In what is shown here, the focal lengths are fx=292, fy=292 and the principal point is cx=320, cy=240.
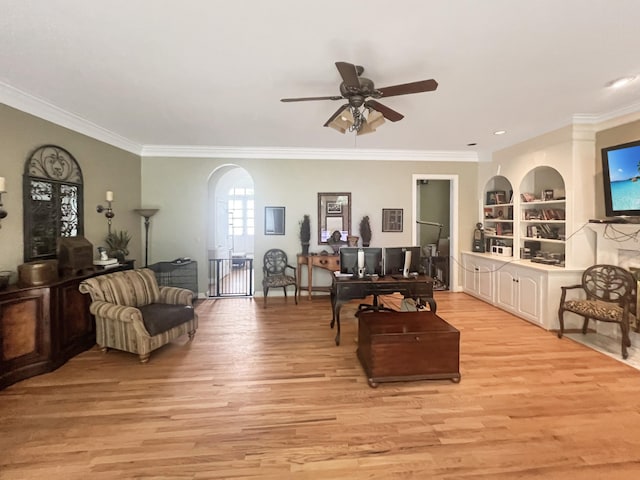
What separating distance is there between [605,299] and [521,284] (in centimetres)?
93

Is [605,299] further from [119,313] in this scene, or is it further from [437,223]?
[119,313]

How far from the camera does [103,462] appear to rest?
1781mm

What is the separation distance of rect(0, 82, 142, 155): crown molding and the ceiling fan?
9.05 ft

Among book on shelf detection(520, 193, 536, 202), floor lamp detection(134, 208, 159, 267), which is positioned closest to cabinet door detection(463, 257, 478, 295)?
book on shelf detection(520, 193, 536, 202)

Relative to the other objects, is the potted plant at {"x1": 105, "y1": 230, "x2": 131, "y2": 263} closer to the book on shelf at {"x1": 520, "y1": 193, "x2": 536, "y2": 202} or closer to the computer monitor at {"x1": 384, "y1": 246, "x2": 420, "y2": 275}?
the computer monitor at {"x1": 384, "y1": 246, "x2": 420, "y2": 275}

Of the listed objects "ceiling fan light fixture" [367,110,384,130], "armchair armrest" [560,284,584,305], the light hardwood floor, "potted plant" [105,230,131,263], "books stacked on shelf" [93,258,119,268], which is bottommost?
the light hardwood floor

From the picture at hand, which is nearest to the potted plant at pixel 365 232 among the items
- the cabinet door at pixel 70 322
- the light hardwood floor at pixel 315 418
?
the light hardwood floor at pixel 315 418

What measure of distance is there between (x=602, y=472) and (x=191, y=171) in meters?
6.00

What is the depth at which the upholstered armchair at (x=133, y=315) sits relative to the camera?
9.82 ft

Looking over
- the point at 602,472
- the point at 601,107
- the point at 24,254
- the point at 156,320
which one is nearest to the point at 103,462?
the point at 156,320

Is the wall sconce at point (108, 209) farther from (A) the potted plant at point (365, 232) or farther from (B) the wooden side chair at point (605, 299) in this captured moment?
(B) the wooden side chair at point (605, 299)

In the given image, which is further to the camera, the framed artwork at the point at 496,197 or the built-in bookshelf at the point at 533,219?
the framed artwork at the point at 496,197

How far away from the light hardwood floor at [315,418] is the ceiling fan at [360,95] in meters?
2.36

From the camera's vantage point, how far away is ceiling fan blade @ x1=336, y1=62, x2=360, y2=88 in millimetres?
1943
